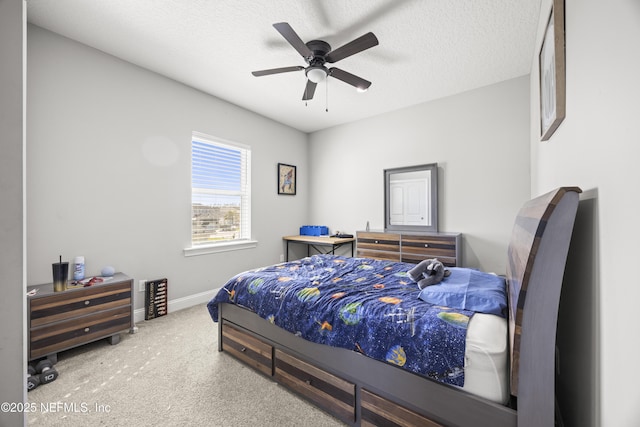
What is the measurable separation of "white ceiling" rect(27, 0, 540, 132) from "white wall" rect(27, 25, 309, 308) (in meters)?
0.25

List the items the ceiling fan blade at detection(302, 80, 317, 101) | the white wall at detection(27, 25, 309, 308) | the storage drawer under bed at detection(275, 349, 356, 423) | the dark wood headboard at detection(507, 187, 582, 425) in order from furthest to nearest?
the ceiling fan blade at detection(302, 80, 317, 101)
the white wall at detection(27, 25, 309, 308)
the storage drawer under bed at detection(275, 349, 356, 423)
the dark wood headboard at detection(507, 187, 582, 425)

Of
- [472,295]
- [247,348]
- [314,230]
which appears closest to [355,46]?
[472,295]

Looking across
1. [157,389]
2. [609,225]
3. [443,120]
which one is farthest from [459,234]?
[157,389]

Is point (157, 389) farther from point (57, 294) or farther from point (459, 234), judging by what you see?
point (459, 234)

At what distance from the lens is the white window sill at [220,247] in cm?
339

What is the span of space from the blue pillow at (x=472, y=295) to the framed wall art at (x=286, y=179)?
3372 mm

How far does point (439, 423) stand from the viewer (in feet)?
3.93

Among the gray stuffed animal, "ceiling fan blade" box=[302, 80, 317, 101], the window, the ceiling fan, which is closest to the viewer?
the gray stuffed animal

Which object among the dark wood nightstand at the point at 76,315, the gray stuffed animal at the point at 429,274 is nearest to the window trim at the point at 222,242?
the dark wood nightstand at the point at 76,315

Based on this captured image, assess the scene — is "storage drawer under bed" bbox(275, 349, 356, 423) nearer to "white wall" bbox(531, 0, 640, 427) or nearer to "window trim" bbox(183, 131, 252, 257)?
"white wall" bbox(531, 0, 640, 427)

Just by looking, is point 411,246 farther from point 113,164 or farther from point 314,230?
point 113,164

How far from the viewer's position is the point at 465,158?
3479 millimetres

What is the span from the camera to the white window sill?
339 centimetres

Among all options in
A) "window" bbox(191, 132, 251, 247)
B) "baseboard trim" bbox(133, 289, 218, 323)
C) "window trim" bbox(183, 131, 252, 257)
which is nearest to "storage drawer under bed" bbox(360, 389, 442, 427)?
"baseboard trim" bbox(133, 289, 218, 323)
